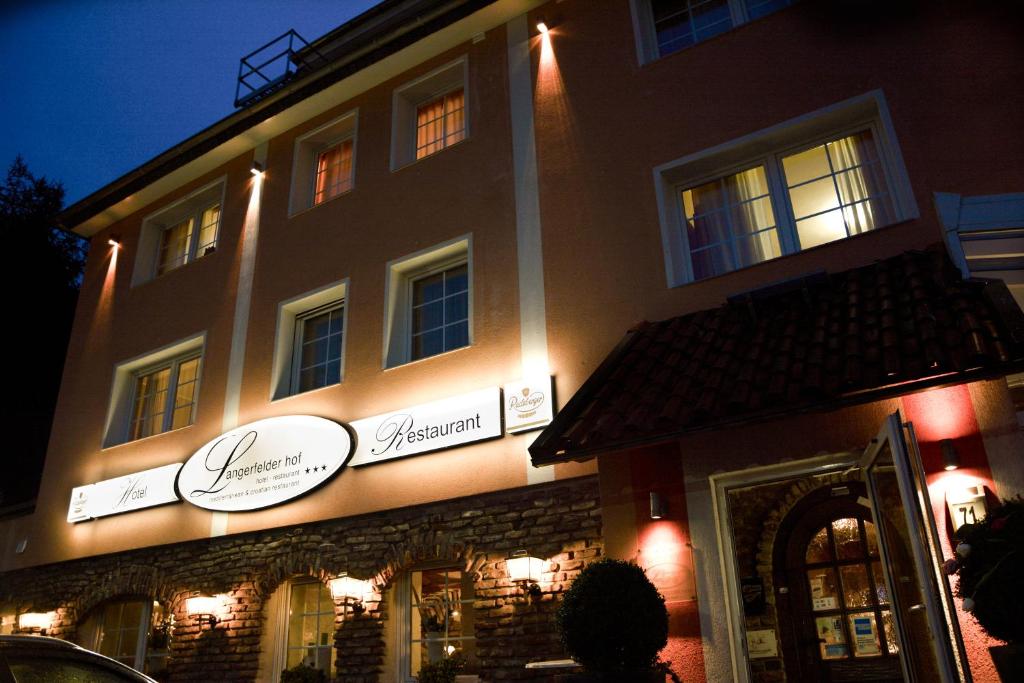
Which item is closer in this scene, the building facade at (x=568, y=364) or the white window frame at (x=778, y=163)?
the building facade at (x=568, y=364)

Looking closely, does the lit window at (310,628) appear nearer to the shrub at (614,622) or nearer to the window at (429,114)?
the shrub at (614,622)

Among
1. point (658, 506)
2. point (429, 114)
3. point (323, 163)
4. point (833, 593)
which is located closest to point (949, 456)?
point (658, 506)

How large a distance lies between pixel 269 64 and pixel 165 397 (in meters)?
6.54

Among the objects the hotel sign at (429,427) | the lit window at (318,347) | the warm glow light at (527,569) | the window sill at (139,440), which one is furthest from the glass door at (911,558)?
the window sill at (139,440)

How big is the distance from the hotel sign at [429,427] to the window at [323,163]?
424 cm

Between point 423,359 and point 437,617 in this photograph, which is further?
point 423,359

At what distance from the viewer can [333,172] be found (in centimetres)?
1220

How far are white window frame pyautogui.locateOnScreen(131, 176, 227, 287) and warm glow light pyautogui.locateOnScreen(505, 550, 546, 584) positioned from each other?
821cm

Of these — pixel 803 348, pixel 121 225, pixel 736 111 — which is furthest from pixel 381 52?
pixel 803 348

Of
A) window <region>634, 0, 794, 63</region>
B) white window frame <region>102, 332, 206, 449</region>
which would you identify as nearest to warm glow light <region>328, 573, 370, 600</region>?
white window frame <region>102, 332, 206, 449</region>

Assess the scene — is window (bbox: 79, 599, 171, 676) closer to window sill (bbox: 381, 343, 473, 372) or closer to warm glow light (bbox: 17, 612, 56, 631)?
warm glow light (bbox: 17, 612, 56, 631)

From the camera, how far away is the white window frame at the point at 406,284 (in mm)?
9820

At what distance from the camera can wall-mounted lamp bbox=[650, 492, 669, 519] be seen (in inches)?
270

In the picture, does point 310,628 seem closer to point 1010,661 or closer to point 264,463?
point 264,463
